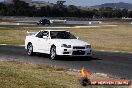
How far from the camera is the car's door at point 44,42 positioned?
2123 centimetres

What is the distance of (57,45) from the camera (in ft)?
66.5

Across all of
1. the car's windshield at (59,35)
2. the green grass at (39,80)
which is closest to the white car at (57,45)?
the car's windshield at (59,35)

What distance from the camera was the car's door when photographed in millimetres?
21234

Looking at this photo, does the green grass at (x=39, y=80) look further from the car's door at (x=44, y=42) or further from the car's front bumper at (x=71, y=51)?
the car's door at (x=44, y=42)

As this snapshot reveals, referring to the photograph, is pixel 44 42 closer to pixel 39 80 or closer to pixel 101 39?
pixel 39 80

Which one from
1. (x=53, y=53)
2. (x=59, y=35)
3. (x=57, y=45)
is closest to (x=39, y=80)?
(x=57, y=45)

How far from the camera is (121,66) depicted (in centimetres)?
1738

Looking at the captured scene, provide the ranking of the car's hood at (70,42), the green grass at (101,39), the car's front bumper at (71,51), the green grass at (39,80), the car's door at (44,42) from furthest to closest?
the green grass at (101,39) < the car's door at (44,42) < the car's hood at (70,42) < the car's front bumper at (71,51) < the green grass at (39,80)

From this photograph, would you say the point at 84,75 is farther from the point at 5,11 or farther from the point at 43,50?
the point at 5,11

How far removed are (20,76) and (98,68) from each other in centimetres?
485

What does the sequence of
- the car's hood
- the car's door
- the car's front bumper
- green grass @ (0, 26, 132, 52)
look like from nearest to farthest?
the car's front bumper < the car's hood < the car's door < green grass @ (0, 26, 132, 52)

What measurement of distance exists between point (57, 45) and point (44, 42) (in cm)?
143

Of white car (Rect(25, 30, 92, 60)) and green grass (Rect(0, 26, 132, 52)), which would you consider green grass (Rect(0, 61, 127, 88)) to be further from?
green grass (Rect(0, 26, 132, 52))

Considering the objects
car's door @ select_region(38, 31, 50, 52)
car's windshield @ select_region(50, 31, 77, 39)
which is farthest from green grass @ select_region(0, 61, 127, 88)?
car's windshield @ select_region(50, 31, 77, 39)
